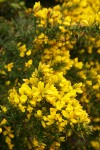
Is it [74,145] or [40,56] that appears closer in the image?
[40,56]

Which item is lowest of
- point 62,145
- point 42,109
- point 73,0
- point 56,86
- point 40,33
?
point 42,109

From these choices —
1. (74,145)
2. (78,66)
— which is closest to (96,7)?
(78,66)

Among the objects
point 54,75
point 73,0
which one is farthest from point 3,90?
point 73,0

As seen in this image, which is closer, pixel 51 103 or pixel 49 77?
pixel 51 103

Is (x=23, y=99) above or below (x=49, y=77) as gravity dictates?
below

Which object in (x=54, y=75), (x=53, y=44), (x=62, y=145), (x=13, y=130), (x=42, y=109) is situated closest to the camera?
(x=42, y=109)

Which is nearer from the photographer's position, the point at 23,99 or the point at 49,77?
the point at 23,99

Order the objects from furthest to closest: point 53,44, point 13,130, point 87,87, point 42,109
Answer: point 87,87, point 53,44, point 13,130, point 42,109

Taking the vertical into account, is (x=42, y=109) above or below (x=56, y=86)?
below

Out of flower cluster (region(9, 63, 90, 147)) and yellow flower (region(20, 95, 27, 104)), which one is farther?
yellow flower (region(20, 95, 27, 104))

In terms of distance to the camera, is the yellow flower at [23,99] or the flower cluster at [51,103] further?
the yellow flower at [23,99]

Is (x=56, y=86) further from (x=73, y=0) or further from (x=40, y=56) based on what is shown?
(x=73, y=0)
